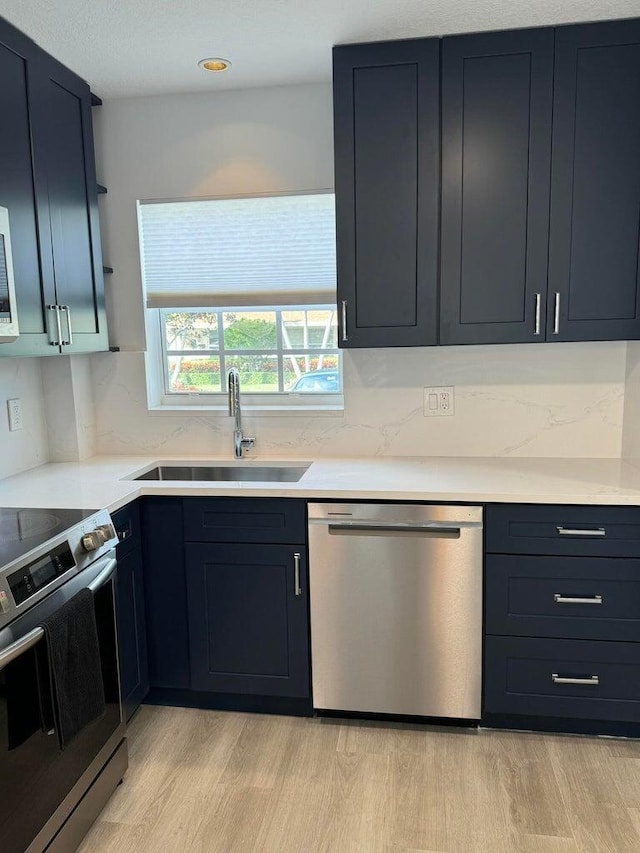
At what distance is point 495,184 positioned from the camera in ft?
7.66

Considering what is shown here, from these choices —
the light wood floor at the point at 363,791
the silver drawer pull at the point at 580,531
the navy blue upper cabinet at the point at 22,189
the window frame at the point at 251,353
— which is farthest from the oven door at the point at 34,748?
the silver drawer pull at the point at 580,531

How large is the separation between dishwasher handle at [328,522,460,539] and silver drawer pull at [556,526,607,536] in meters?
0.35

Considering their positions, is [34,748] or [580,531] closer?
[34,748]

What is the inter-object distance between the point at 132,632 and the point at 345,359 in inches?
55.6

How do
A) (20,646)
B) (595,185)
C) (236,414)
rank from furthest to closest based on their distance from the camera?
(236,414) < (595,185) < (20,646)

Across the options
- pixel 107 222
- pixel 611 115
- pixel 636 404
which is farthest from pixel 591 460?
pixel 107 222

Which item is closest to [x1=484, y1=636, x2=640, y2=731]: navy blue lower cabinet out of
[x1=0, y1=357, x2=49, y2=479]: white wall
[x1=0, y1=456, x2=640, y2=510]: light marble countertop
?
[x1=0, y1=456, x2=640, y2=510]: light marble countertop

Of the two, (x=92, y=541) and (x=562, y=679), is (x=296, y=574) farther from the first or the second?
(x=562, y=679)

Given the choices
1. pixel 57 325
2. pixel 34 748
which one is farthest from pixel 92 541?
pixel 57 325

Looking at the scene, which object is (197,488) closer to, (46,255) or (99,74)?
(46,255)

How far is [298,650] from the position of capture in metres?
2.39

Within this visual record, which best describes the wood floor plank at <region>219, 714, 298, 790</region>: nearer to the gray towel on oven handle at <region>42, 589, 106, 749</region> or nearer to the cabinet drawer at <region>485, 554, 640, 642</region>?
the gray towel on oven handle at <region>42, 589, 106, 749</region>

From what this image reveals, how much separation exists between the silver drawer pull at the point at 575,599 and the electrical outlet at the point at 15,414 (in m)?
2.25

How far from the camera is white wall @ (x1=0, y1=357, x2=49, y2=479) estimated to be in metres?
2.62
